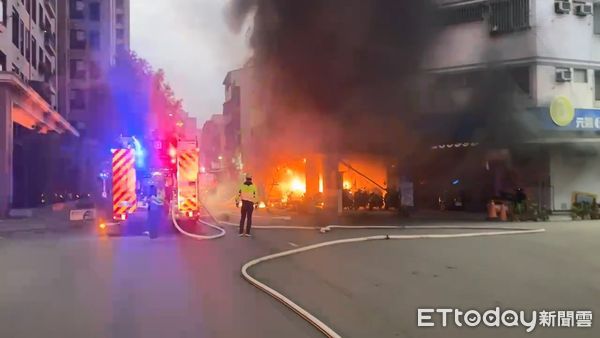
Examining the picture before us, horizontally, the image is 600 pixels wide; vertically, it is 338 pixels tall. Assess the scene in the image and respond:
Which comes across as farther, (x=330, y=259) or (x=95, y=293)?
(x=330, y=259)

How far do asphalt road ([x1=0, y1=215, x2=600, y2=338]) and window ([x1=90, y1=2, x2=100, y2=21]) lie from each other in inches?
1989

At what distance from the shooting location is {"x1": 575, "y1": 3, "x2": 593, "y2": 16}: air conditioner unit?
843 inches

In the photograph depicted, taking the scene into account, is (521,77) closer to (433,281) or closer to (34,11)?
(433,281)

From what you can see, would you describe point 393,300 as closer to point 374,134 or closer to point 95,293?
point 95,293

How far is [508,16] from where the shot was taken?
60.8ft

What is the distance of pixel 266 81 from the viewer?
14.5m

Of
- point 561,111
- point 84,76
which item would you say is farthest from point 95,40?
point 561,111

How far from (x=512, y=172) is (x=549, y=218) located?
1821 mm

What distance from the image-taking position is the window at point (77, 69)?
5562cm

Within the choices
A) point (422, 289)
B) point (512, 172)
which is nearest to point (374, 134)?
point (512, 172)

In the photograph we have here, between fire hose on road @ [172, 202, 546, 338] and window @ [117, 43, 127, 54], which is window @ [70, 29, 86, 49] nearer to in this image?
window @ [117, 43, 127, 54]

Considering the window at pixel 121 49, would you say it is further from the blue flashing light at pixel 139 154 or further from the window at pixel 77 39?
the blue flashing light at pixel 139 154

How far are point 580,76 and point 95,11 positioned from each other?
163 feet

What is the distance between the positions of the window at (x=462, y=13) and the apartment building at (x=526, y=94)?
2 centimetres
